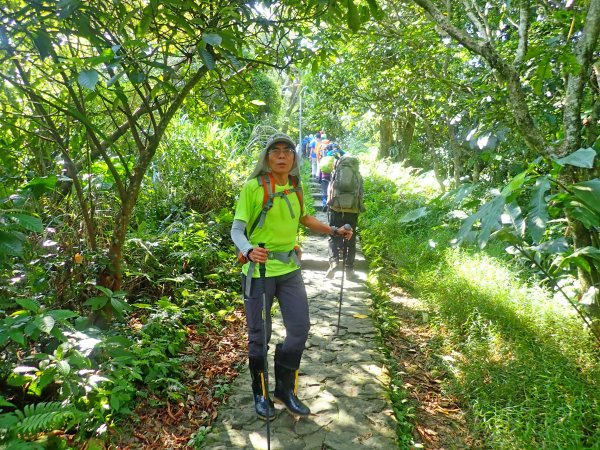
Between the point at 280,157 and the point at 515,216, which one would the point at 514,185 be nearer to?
the point at 515,216

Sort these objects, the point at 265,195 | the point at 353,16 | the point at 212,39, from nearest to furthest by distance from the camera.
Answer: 1. the point at 212,39
2. the point at 353,16
3. the point at 265,195

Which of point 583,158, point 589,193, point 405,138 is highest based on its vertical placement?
point 405,138

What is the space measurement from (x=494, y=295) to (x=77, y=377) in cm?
433

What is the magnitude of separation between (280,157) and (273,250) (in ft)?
2.39

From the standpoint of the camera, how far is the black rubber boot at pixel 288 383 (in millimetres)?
3326

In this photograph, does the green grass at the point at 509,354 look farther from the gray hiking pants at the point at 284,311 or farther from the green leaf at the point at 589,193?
the green leaf at the point at 589,193

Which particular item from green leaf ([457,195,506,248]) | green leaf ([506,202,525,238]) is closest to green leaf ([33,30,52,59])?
green leaf ([457,195,506,248])

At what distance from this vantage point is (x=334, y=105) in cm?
1212

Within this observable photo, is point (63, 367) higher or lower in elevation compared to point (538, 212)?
lower

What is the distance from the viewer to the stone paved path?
3127 millimetres

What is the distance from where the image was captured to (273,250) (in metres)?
3.23

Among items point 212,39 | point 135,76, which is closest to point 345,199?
point 135,76

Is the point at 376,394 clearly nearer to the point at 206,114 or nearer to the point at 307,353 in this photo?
the point at 307,353

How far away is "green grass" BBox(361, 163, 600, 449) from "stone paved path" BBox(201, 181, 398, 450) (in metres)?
0.66
